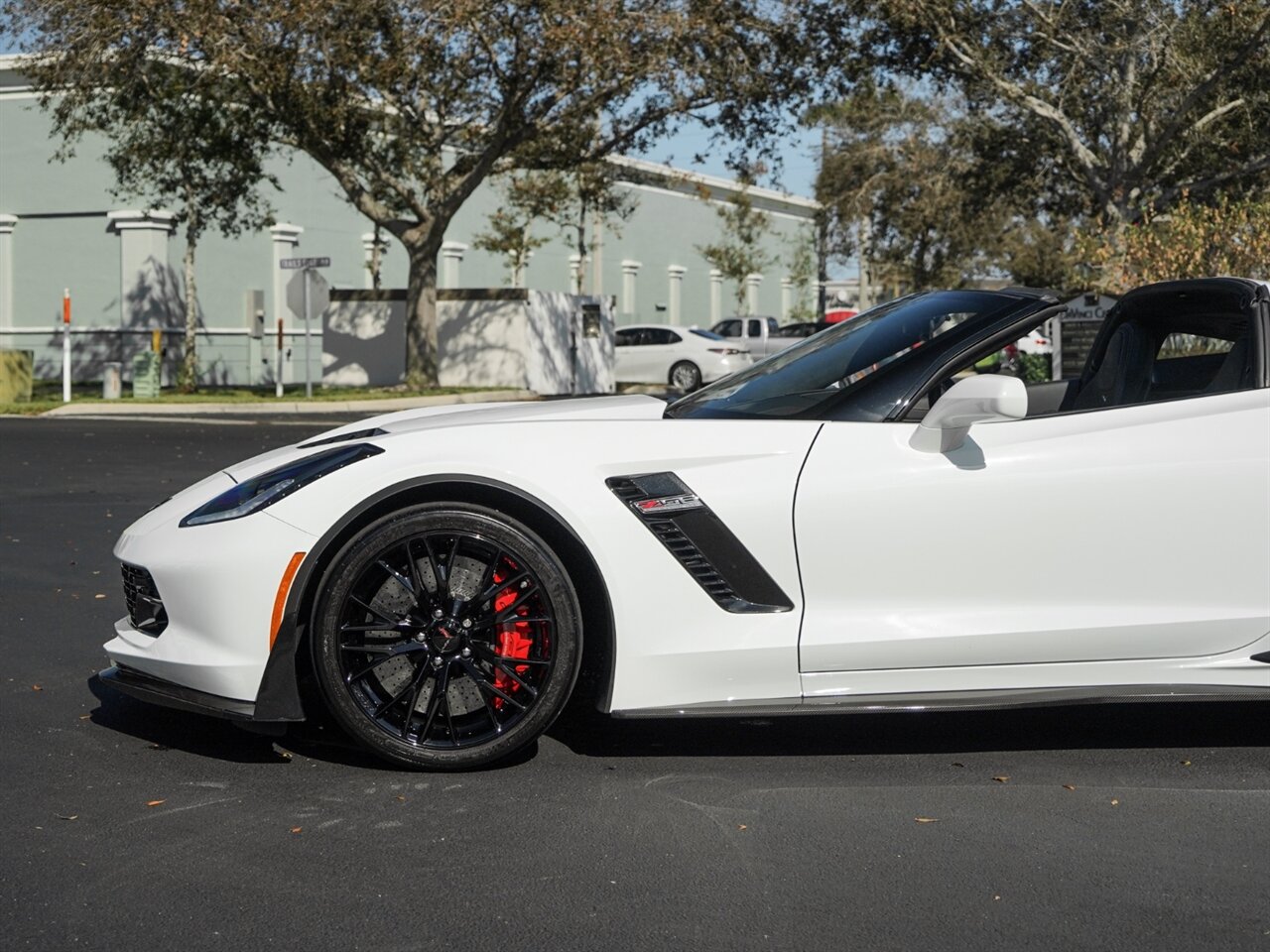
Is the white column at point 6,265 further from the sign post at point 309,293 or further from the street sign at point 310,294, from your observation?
the street sign at point 310,294

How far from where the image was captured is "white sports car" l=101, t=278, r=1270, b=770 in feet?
14.4

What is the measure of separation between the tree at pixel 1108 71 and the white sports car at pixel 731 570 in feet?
76.4

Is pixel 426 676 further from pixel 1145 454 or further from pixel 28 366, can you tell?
pixel 28 366

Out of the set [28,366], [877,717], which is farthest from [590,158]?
[877,717]

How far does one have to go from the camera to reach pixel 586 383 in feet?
117

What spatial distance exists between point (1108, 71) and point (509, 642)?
2692 cm

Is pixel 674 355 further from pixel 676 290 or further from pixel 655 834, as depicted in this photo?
pixel 655 834

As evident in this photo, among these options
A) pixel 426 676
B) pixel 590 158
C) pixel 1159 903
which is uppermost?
pixel 590 158

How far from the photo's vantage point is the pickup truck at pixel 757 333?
42.6m

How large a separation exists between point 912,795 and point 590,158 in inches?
1030

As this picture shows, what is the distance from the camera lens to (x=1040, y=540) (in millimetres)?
4488

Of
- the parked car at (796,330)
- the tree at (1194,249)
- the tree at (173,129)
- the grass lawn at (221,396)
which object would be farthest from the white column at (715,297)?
the tree at (1194,249)

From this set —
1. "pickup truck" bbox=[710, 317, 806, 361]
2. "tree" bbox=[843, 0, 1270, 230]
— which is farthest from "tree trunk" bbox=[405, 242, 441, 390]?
"pickup truck" bbox=[710, 317, 806, 361]

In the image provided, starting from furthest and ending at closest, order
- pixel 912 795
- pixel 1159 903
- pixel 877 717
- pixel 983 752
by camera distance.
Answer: pixel 877 717 → pixel 983 752 → pixel 912 795 → pixel 1159 903
